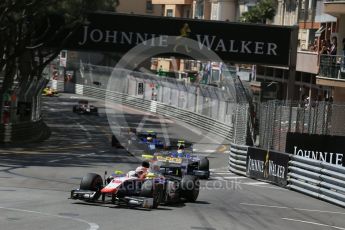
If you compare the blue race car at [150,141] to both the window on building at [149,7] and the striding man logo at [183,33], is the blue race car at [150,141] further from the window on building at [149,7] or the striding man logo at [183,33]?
the window on building at [149,7]

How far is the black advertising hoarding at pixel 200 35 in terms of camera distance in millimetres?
45031

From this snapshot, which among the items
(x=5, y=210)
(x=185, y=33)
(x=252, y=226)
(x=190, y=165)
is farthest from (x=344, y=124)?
(x=185, y=33)

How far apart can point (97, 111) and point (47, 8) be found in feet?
99.6

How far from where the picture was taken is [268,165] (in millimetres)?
28688

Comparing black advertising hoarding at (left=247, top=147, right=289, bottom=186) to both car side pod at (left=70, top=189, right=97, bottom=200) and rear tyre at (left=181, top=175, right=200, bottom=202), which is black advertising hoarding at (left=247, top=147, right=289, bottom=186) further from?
car side pod at (left=70, top=189, right=97, bottom=200)

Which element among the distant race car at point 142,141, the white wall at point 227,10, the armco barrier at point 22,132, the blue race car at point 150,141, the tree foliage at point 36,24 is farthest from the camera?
the white wall at point 227,10

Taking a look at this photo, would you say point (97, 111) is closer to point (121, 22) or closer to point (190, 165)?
point (121, 22)

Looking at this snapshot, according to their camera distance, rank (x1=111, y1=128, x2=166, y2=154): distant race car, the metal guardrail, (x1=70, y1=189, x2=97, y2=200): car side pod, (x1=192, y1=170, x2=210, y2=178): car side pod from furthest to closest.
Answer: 1. (x1=111, y1=128, x2=166, y2=154): distant race car
2. (x1=192, y1=170, x2=210, y2=178): car side pod
3. the metal guardrail
4. (x1=70, y1=189, x2=97, y2=200): car side pod

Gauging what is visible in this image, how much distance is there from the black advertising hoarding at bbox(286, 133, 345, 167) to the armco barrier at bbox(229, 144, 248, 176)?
11.0 ft

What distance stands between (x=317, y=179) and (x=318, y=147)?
236cm

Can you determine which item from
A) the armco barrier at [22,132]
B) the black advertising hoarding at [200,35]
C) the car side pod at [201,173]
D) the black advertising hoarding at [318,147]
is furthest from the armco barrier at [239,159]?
the armco barrier at [22,132]

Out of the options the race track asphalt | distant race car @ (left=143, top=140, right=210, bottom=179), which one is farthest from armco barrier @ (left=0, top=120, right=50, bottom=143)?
distant race car @ (left=143, top=140, right=210, bottom=179)

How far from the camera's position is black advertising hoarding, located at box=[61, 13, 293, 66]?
45031 mm

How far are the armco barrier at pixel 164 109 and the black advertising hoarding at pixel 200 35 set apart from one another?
8869mm
